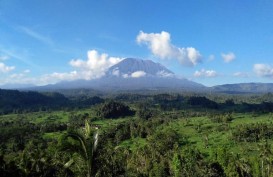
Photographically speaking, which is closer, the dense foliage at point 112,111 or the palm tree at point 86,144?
the palm tree at point 86,144

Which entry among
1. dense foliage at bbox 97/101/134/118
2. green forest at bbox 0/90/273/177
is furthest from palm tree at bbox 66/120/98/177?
dense foliage at bbox 97/101/134/118

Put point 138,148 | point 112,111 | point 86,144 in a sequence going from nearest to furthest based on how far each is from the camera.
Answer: point 86,144 → point 138,148 → point 112,111

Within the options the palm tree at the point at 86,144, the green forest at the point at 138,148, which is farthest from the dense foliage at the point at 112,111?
the palm tree at the point at 86,144

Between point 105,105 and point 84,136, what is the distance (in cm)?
14372

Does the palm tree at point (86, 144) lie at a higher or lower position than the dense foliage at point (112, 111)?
higher

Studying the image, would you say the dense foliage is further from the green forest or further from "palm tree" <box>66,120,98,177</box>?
"palm tree" <box>66,120,98,177</box>

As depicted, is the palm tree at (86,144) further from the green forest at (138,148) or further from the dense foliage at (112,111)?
the dense foliage at (112,111)

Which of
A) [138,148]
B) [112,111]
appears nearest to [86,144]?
[138,148]

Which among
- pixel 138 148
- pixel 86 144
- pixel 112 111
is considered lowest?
pixel 138 148

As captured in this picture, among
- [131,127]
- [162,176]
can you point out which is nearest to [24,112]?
[131,127]

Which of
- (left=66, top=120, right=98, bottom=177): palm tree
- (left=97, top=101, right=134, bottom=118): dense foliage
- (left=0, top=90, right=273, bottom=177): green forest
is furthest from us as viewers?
(left=97, top=101, right=134, bottom=118): dense foliage

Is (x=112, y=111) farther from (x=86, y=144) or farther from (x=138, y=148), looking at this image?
(x=86, y=144)

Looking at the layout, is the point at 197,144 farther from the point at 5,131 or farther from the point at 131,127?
the point at 5,131

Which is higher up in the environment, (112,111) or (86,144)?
(86,144)
